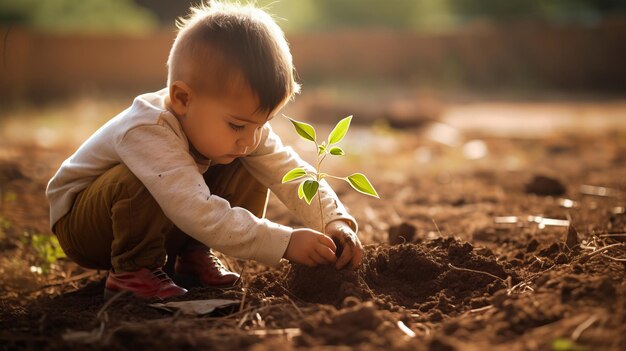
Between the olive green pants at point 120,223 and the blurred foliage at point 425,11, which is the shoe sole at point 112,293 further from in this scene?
the blurred foliage at point 425,11

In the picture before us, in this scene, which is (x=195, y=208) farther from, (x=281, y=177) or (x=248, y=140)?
(x=281, y=177)

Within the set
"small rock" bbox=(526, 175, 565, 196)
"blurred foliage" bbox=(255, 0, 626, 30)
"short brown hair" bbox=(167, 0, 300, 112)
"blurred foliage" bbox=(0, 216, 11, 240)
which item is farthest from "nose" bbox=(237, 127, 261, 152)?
"blurred foliage" bbox=(255, 0, 626, 30)

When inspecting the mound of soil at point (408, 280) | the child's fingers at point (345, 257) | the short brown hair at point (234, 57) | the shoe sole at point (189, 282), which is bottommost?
the shoe sole at point (189, 282)

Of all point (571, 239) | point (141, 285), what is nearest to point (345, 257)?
point (141, 285)

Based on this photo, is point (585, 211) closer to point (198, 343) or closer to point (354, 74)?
point (198, 343)

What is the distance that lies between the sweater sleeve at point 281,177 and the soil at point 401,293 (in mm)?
237

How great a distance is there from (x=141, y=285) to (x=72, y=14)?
14.5 meters

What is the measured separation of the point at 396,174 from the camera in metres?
5.86

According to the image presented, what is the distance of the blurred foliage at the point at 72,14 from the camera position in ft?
50.0

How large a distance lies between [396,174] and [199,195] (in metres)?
3.65

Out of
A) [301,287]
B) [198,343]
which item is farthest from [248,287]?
[198,343]

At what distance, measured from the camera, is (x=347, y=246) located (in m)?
2.52

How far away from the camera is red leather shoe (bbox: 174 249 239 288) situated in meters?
2.78

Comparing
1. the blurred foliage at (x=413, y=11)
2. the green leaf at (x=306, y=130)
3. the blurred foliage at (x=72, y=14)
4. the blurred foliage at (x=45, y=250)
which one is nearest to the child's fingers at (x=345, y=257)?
the green leaf at (x=306, y=130)
